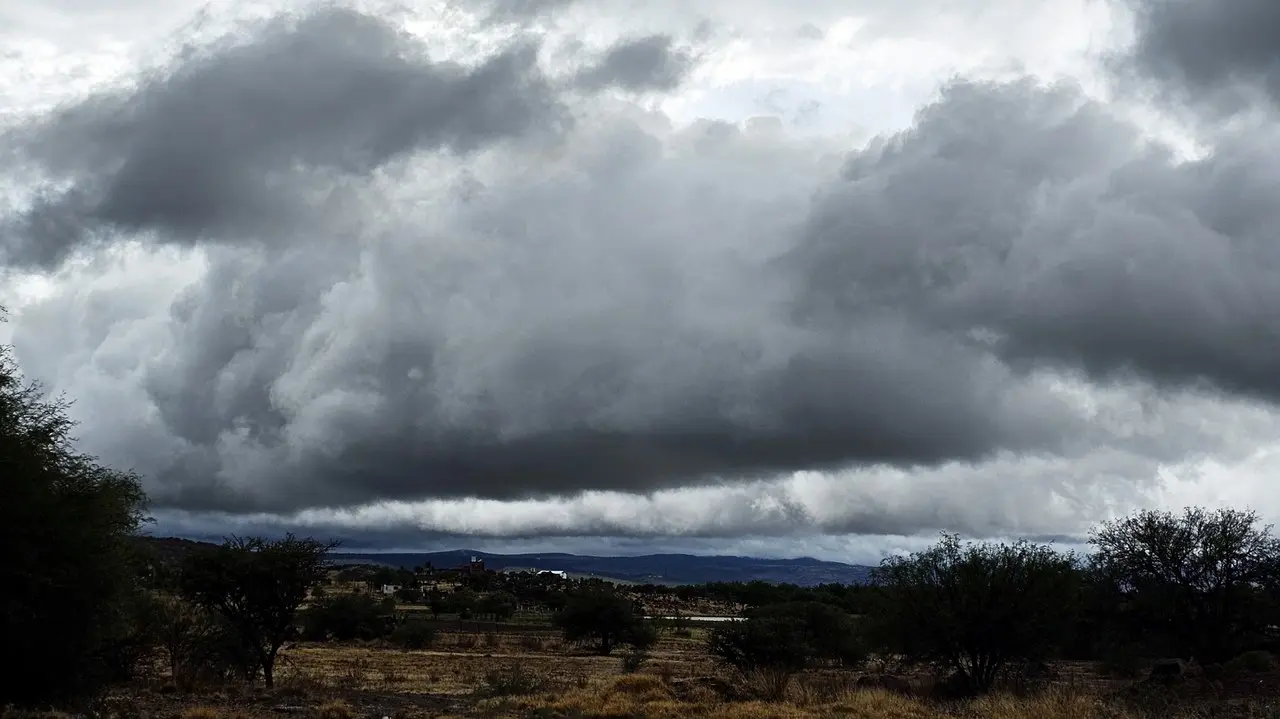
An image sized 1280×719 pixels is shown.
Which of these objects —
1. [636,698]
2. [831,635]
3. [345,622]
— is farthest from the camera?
[345,622]

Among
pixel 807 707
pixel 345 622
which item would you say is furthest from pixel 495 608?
pixel 807 707

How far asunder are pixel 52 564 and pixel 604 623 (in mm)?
54621

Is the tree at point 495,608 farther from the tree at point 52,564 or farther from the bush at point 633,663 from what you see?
the tree at point 52,564

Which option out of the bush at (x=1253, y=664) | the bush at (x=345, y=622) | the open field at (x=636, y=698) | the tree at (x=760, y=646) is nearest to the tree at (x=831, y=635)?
the open field at (x=636, y=698)

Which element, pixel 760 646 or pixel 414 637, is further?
pixel 414 637

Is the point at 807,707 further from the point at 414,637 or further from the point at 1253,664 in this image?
the point at 414,637

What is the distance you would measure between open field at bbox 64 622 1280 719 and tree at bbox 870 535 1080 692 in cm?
186

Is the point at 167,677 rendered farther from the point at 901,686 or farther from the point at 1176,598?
the point at 1176,598

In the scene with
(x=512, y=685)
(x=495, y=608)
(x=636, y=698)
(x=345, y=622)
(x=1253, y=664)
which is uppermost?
(x=636, y=698)

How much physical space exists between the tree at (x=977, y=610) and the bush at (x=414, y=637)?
4087 centimetres

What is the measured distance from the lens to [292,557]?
40.6 metres

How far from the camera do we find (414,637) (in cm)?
7625

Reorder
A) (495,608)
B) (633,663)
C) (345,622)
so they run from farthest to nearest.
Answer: (495,608) < (345,622) < (633,663)

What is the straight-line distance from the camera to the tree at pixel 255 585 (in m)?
39.9
